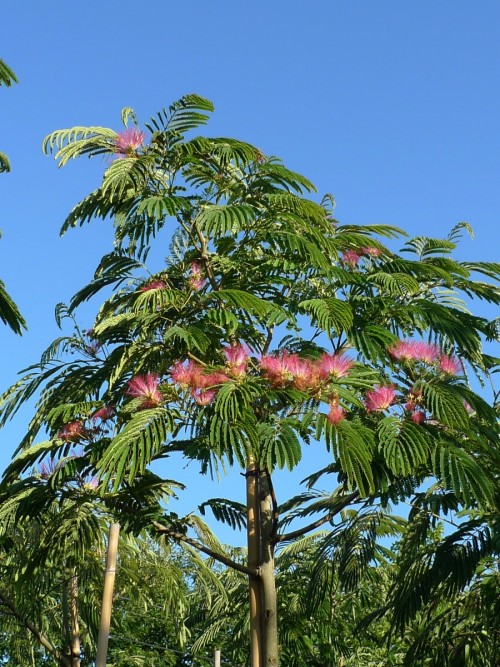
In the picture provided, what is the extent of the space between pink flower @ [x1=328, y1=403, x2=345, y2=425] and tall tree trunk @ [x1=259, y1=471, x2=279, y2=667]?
4.59ft

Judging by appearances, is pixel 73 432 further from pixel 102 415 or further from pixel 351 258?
pixel 351 258

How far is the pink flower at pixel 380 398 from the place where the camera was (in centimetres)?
639

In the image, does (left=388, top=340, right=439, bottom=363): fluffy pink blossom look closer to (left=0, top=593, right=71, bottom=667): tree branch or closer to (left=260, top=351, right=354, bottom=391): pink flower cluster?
(left=260, top=351, right=354, bottom=391): pink flower cluster

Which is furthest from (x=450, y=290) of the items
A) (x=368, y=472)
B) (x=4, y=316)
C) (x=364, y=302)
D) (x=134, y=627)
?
(x=134, y=627)

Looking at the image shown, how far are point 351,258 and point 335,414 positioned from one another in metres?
1.76

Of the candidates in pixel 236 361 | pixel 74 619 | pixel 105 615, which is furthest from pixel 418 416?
pixel 74 619

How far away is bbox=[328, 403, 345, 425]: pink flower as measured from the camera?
6.04 meters

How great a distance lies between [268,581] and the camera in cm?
696

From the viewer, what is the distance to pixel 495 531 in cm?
775

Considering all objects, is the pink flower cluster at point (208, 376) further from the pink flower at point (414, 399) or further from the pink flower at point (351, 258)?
the pink flower at point (351, 258)

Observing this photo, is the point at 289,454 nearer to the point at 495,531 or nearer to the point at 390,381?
the point at 390,381

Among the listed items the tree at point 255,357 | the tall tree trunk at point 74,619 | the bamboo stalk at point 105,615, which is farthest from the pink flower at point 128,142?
the tall tree trunk at point 74,619

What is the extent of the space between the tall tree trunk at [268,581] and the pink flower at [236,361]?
4.54 ft

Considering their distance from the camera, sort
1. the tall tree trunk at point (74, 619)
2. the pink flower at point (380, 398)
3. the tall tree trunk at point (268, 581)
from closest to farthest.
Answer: the pink flower at point (380, 398)
the tall tree trunk at point (268, 581)
the tall tree trunk at point (74, 619)
